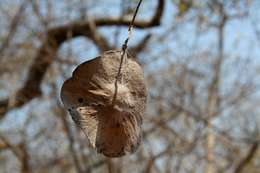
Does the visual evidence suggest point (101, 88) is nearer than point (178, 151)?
Yes

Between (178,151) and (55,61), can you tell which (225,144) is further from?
(55,61)

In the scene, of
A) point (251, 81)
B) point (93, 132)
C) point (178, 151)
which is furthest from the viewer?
point (251, 81)

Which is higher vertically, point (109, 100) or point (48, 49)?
point (109, 100)

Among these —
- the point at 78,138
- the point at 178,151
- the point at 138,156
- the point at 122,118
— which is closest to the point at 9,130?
the point at 78,138

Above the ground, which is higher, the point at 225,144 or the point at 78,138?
the point at 78,138

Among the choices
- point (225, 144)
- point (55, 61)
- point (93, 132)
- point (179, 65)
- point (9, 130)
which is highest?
point (93, 132)

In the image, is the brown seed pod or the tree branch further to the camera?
the tree branch

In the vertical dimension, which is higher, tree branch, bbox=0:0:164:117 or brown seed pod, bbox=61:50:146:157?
brown seed pod, bbox=61:50:146:157

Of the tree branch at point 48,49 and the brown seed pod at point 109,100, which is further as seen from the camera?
the tree branch at point 48,49
